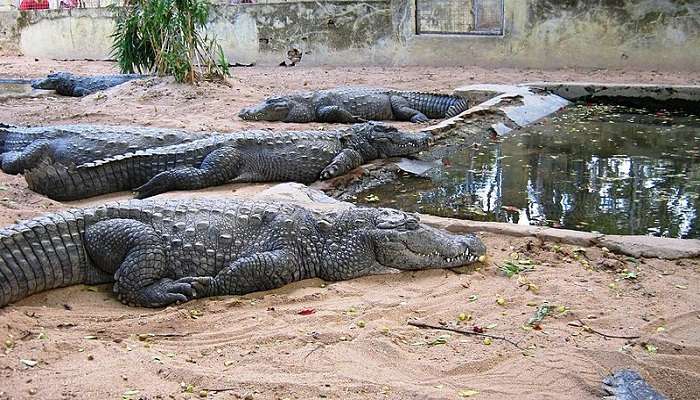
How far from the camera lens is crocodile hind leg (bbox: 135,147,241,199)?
599 centimetres

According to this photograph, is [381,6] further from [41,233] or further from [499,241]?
[41,233]

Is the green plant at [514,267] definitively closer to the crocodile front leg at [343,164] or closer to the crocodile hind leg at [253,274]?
the crocodile hind leg at [253,274]

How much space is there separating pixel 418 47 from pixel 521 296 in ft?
33.6

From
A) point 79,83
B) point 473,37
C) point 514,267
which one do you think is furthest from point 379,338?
point 473,37

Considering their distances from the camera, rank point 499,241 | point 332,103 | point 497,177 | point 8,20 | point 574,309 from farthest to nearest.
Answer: point 8,20 < point 332,103 < point 497,177 < point 499,241 < point 574,309

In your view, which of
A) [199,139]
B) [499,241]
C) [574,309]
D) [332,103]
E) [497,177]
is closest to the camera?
[574,309]

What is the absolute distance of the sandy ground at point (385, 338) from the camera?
9.37 feet

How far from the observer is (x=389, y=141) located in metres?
7.10

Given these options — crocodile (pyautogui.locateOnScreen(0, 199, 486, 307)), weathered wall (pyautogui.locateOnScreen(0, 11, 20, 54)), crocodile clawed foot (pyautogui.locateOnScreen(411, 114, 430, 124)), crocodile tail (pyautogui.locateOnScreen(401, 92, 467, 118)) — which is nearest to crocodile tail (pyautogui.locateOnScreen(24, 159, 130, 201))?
crocodile (pyautogui.locateOnScreen(0, 199, 486, 307))

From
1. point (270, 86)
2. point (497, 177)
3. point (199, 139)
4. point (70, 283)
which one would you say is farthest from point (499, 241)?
point (270, 86)

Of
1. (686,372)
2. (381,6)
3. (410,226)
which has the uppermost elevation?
(381,6)

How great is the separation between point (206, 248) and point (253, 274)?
0.30 metres

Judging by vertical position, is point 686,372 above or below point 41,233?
below

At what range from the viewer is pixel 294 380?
2906 millimetres
